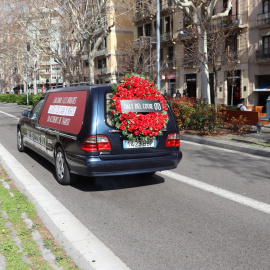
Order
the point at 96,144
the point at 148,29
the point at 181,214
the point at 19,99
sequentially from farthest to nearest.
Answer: the point at 19,99 < the point at 148,29 < the point at 96,144 < the point at 181,214

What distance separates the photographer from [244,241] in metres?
4.01

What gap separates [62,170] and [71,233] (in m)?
2.50

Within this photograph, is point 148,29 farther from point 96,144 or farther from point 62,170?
point 96,144

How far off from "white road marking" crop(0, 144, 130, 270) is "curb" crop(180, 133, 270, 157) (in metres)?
5.90

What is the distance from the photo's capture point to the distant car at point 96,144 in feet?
18.6

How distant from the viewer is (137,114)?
5.91 m

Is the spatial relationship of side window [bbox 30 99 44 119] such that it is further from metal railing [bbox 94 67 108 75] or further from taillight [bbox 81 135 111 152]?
metal railing [bbox 94 67 108 75]

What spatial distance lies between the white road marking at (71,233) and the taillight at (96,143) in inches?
35.9

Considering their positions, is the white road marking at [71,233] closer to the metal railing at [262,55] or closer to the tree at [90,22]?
the tree at [90,22]

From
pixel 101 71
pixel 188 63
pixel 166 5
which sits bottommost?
pixel 188 63

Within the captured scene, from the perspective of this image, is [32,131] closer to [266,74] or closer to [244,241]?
[244,241]

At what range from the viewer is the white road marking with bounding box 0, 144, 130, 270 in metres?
3.41

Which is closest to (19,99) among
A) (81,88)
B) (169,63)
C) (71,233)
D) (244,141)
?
(169,63)

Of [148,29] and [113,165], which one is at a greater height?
[148,29]
